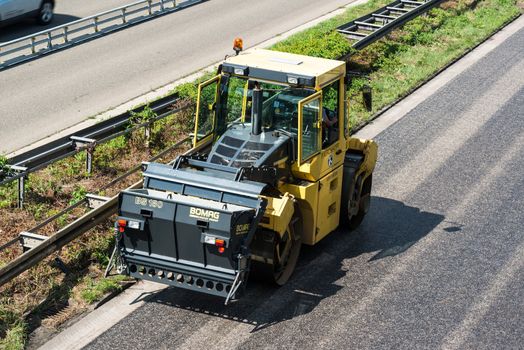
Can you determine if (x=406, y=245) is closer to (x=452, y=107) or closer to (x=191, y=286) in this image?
(x=191, y=286)

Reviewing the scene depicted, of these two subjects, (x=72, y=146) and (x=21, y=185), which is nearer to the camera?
(x=21, y=185)

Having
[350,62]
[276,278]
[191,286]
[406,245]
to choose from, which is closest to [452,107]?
[350,62]

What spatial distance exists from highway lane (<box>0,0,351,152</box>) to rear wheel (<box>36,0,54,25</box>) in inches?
93.4

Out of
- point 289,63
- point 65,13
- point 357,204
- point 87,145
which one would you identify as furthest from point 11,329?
point 65,13

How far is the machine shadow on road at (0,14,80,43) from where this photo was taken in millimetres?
24922

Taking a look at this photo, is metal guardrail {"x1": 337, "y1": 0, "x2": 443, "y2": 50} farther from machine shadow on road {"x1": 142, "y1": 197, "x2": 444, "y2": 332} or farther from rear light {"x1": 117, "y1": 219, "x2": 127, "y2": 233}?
rear light {"x1": 117, "y1": 219, "x2": 127, "y2": 233}

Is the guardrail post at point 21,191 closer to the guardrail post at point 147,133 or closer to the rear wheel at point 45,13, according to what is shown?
the guardrail post at point 147,133

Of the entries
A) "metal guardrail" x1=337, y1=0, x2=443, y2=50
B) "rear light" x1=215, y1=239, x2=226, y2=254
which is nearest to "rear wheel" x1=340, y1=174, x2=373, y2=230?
"rear light" x1=215, y1=239, x2=226, y2=254

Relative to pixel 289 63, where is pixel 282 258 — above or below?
below

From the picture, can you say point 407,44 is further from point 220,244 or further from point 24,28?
point 220,244

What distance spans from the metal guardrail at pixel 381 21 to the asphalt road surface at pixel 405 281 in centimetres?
534

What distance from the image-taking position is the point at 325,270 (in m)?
12.4

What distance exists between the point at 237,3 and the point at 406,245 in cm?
1812

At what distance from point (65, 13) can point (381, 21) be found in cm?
1000
